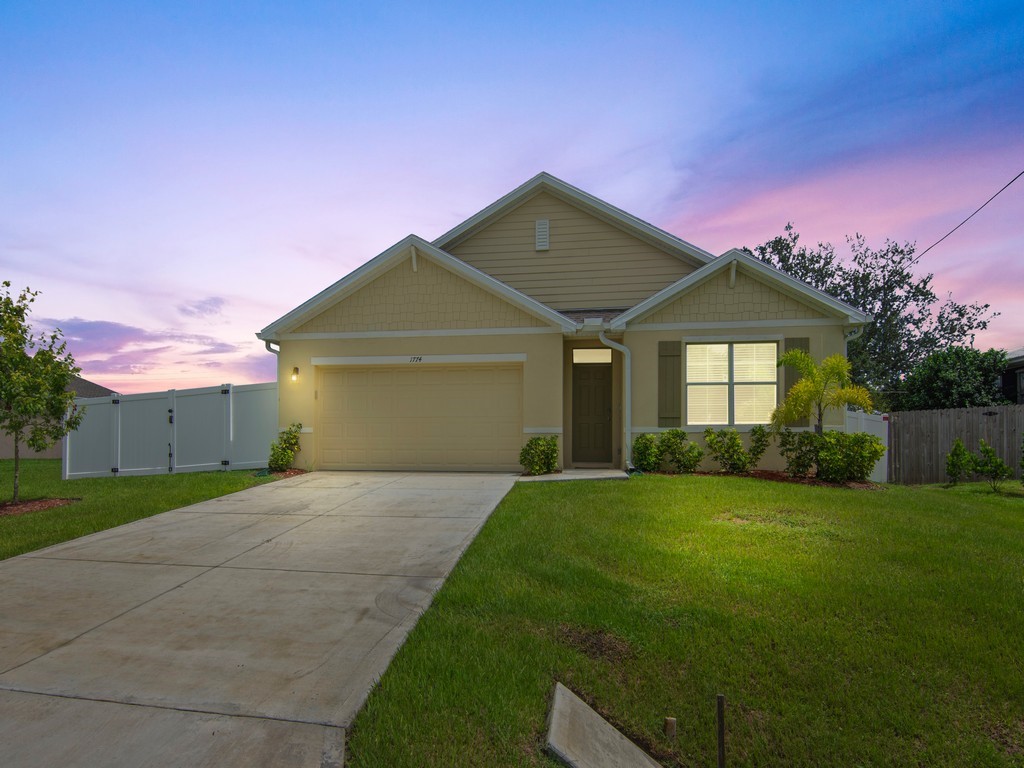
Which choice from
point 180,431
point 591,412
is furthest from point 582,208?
point 180,431

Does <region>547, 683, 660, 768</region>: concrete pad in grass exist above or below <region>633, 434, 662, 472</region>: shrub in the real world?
below

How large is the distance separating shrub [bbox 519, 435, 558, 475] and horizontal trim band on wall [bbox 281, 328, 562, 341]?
2205mm

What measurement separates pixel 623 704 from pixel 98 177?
1173 cm

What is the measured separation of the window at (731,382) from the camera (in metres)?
11.1

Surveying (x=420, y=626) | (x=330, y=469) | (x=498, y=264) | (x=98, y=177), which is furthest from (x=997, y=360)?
(x=98, y=177)

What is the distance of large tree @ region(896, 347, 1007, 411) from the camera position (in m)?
18.2

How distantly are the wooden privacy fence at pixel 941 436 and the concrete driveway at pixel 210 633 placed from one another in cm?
1221

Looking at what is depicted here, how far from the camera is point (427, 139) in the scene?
1147 cm

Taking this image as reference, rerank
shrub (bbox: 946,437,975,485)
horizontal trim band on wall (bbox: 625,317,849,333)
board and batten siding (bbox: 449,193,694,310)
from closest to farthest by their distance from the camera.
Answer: horizontal trim band on wall (bbox: 625,317,849,333), shrub (bbox: 946,437,975,485), board and batten siding (bbox: 449,193,694,310)

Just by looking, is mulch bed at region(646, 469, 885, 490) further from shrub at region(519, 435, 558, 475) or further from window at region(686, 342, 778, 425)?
shrub at region(519, 435, 558, 475)

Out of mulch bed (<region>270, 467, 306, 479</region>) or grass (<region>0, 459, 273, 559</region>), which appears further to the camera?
mulch bed (<region>270, 467, 306, 479</region>)

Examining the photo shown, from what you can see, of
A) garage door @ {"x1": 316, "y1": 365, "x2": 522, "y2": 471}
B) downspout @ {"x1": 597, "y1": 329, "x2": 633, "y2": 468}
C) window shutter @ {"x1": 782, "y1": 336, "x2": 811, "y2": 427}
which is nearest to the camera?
window shutter @ {"x1": 782, "y1": 336, "x2": 811, "y2": 427}

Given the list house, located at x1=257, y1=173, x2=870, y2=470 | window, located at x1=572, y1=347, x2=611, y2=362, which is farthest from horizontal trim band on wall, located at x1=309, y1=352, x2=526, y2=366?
window, located at x1=572, y1=347, x2=611, y2=362

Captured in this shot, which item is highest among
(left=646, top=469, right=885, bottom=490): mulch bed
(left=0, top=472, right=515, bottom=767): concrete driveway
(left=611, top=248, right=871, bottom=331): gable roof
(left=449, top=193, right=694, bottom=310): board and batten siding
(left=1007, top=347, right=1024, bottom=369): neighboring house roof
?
(left=449, top=193, right=694, bottom=310): board and batten siding
